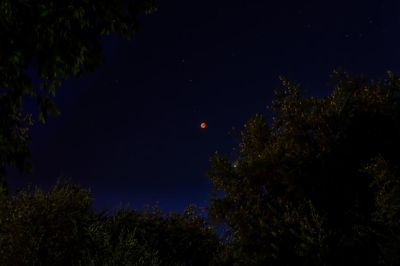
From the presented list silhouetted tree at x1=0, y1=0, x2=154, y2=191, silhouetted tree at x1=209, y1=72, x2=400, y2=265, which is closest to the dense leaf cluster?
silhouetted tree at x1=209, y1=72, x2=400, y2=265

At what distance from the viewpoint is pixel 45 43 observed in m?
9.06

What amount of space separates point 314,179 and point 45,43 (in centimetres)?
1667

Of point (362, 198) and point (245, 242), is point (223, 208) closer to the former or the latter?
point (245, 242)

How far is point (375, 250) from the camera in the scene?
20719 millimetres

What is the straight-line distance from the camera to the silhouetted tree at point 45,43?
8.90 meters

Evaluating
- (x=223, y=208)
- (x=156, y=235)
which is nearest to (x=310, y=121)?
(x=223, y=208)

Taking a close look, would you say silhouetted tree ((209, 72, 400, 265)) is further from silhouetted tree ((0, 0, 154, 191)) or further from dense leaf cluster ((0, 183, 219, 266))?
silhouetted tree ((0, 0, 154, 191))

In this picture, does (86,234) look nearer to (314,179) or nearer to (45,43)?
(314,179)

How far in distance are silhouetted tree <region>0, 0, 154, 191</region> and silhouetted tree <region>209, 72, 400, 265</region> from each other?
1232 cm

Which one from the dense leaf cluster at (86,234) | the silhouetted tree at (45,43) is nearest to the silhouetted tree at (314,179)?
the dense leaf cluster at (86,234)

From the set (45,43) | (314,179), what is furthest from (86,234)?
(45,43)

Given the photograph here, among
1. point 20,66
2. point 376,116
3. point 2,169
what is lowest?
point 2,169

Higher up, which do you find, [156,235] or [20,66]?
[156,235]

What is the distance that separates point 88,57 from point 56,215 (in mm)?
19225
